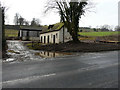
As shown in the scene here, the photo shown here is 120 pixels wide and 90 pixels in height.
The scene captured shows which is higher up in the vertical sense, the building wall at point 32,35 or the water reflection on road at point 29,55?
the building wall at point 32,35

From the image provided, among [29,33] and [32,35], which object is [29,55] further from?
[29,33]

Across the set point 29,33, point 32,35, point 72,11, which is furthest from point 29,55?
point 29,33

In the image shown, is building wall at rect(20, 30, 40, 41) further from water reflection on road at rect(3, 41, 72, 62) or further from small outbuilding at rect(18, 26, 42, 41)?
water reflection on road at rect(3, 41, 72, 62)

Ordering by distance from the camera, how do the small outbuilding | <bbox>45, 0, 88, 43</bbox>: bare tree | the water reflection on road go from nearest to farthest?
the water reflection on road
<bbox>45, 0, 88, 43</bbox>: bare tree
the small outbuilding

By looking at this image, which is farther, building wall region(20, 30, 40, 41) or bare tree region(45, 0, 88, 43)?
building wall region(20, 30, 40, 41)

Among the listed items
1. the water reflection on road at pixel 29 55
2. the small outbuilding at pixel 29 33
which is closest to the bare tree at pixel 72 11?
the water reflection on road at pixel 29 55

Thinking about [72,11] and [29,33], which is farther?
[29,33]

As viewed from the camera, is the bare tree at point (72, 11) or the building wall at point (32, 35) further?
the building wall at point (32, 35)

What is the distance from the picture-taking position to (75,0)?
80.1 feet

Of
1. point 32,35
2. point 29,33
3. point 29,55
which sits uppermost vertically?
point 29,33

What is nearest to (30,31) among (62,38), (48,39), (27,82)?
(48,39)

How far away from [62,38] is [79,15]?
23.1ft

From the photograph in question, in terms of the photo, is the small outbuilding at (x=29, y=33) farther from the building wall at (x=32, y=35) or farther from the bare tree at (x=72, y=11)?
the bare tree at (x=72, y=11)

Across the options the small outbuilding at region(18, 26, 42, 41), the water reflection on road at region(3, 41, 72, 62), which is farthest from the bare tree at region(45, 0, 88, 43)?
the small outbuilding at region(18, 26, 42, 41)
